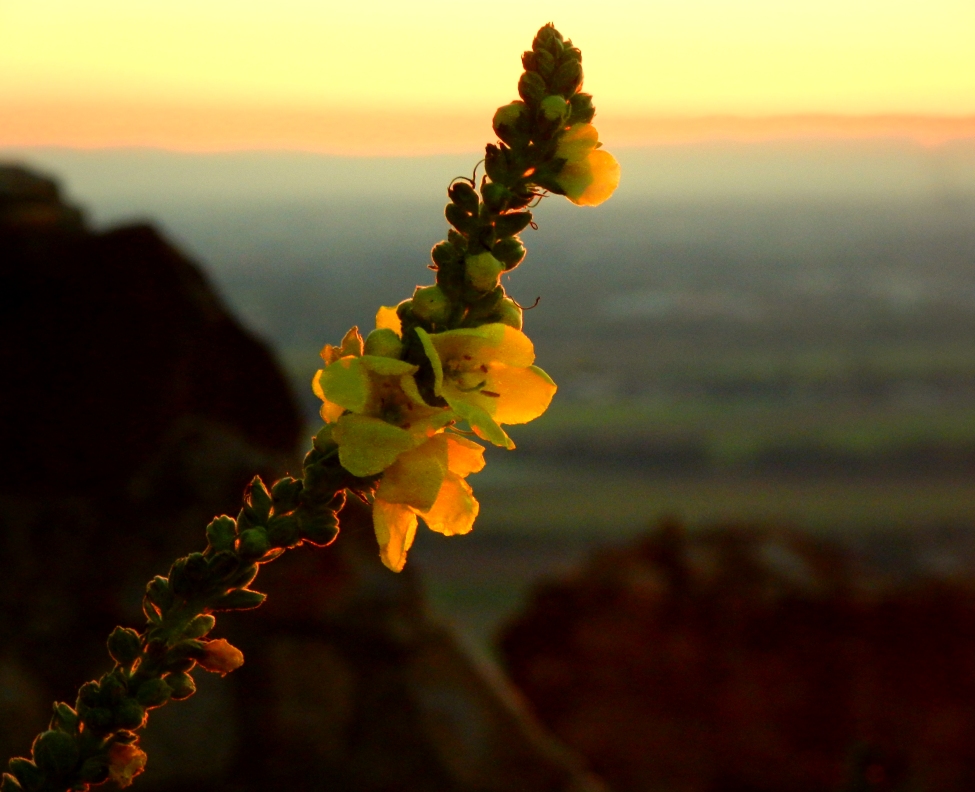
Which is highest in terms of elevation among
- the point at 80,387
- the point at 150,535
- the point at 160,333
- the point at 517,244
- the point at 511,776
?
the point at 160,333

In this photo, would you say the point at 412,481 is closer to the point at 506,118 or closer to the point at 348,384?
the point at 348,384

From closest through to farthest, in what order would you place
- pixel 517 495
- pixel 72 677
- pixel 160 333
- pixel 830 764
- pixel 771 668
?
pixel 72 677, pixel 160 333, pixel 830 764, pixel 771 668, pixel 517 495

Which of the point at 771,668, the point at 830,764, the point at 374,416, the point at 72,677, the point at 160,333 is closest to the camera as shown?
the point at 374,416

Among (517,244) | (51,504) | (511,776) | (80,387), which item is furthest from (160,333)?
(517,244)

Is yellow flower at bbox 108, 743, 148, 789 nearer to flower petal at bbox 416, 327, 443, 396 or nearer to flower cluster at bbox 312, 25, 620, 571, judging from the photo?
flower cluster at bbox 312, 25, 620, 571

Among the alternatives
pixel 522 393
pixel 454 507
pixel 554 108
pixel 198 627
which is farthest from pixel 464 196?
pixel 198 627

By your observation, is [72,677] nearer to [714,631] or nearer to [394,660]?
[394,660]

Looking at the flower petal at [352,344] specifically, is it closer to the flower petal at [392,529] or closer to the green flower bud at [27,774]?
the flower petal at [392,529]
